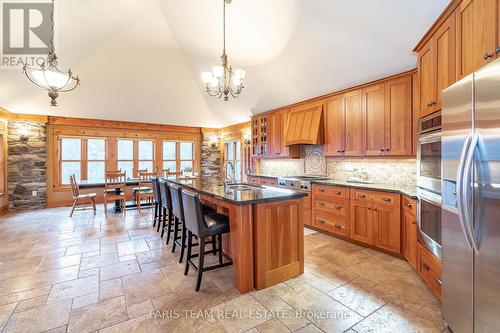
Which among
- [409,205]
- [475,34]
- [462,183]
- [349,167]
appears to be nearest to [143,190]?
[349,167]

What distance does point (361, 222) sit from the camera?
3420 mm

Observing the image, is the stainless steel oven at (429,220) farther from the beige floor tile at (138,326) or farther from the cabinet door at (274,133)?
the cabinet door at (274,133)

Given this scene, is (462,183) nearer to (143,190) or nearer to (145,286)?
(145,286)

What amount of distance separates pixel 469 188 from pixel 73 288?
3387 mm

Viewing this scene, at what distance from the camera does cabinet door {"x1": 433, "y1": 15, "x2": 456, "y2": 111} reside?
193 centimetres

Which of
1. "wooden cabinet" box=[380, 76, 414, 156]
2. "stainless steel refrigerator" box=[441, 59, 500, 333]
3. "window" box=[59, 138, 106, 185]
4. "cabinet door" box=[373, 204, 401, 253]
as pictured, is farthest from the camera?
"window" box=[59, 138, 106, 185]

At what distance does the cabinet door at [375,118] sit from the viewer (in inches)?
141

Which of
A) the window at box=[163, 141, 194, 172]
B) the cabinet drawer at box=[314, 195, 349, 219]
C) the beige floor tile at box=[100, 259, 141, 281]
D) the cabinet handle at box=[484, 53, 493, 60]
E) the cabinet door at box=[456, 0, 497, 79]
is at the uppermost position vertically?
the cabinet door at box=[456, 0, 497, 79]

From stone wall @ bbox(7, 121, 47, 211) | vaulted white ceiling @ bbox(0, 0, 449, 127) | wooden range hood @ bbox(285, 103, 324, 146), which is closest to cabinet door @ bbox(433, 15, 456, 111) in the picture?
vaulted white ceiling @ bbox(0, 0, 449, 127)

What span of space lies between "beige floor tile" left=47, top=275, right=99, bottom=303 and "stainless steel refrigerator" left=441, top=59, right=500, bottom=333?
3.01 meters

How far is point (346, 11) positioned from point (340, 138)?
6.30 ft

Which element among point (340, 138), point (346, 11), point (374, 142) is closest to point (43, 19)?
point (346, 11)

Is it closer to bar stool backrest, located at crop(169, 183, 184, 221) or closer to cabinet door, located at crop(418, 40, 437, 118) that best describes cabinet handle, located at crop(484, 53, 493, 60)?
cabinet door, located at crop(418, 40, 437, 118)

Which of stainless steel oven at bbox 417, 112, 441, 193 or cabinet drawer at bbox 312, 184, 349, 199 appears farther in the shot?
cabinet drawer at bbox 312, 184, 349, 199
